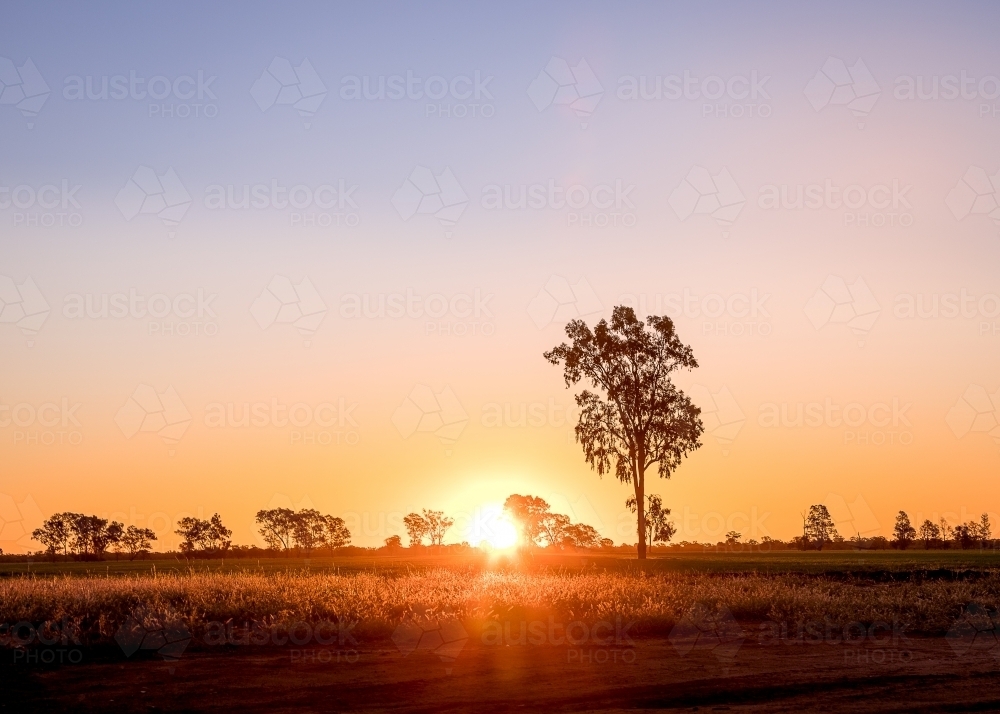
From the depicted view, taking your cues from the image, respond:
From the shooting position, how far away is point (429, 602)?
22.7 metres

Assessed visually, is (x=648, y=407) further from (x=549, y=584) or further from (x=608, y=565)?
(x=549, y=584)

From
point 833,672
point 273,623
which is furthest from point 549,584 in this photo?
point 833,672

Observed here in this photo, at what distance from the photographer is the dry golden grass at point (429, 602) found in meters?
21.0

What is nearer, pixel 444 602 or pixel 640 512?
pixel 444 602

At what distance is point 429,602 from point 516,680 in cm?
727

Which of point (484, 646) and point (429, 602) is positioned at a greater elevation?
point (429, 602)

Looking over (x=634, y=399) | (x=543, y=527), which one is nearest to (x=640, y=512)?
(x=634, y=399)

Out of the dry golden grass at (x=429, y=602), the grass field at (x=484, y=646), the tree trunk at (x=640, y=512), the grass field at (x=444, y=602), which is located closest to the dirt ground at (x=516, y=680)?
the grass field at (x=484, y=646)

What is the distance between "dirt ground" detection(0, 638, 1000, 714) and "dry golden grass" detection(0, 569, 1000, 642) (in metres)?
2.63

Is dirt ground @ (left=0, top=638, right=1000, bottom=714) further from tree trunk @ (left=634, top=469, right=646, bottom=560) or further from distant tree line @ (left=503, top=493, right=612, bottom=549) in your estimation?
distant tree line @ (left=503, top=493, right=612, bottom=549)

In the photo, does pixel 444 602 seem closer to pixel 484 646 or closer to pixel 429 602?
pixel 429 602

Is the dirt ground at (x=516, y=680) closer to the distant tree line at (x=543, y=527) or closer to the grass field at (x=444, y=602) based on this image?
the grass field at (x=444, y=602)

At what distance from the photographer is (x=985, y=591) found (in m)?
31.2

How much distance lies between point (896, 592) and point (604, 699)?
19956mm
